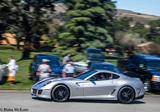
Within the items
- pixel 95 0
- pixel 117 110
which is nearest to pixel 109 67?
pixel 117 110

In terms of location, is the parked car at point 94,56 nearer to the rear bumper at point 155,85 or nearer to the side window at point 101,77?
the rear bumper at point 155,85

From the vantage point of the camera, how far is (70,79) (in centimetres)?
1184

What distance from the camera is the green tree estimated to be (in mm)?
31094

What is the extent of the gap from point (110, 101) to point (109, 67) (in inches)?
239

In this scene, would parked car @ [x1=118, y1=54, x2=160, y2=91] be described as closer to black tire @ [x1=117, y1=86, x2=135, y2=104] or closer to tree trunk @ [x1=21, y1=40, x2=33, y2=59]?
black tire @ [x1=117, y1=86, x2=135, y2=104]

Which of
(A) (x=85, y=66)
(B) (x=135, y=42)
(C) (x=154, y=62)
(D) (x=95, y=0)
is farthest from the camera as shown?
(B) (x=135, y=42)

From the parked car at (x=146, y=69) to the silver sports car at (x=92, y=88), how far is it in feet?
10.7

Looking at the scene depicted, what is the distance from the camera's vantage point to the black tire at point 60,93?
444 inches

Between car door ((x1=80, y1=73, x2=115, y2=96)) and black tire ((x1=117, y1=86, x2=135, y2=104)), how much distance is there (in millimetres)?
457

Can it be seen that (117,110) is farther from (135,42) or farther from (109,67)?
(135,42)

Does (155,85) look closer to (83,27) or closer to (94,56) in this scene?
(94,56)

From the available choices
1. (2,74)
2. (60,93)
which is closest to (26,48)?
(2,74)

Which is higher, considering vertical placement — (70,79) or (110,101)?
(70,79)

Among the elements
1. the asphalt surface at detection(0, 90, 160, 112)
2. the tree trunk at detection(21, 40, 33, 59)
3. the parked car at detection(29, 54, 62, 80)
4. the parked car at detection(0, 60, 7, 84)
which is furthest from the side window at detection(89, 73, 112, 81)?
the tree trunk at detection(21, 40, 33, 59)
